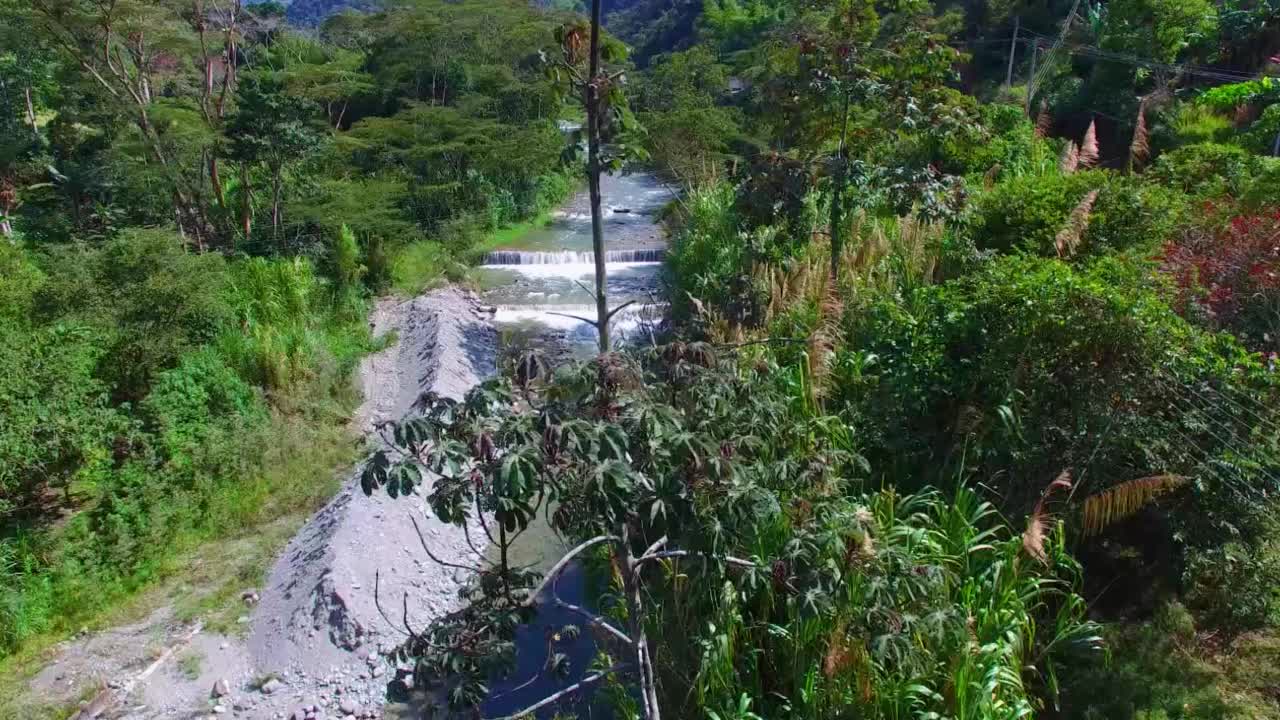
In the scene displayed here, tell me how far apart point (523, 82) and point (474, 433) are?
20.1 meters

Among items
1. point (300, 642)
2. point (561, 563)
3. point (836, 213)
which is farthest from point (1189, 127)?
point (300, 642)

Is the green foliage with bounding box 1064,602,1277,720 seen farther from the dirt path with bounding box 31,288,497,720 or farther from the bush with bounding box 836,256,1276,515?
the dirt path with bounding box 31,288,497,720

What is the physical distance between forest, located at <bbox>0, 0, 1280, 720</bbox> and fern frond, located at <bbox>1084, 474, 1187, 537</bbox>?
0.08ft

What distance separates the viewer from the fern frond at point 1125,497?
3.45 metres

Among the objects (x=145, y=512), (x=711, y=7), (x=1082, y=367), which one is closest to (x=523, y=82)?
(x=145, y=512)

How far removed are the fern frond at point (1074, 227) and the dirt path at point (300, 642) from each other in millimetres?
5170

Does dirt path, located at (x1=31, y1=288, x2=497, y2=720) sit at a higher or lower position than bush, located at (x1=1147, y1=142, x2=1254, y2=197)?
lower

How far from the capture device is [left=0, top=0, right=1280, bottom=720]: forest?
8.41 ft

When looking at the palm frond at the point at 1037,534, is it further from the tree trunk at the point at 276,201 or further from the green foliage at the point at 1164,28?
the green foliage at the point at 1164,28

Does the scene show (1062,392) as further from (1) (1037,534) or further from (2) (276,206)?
(2) (276,206)

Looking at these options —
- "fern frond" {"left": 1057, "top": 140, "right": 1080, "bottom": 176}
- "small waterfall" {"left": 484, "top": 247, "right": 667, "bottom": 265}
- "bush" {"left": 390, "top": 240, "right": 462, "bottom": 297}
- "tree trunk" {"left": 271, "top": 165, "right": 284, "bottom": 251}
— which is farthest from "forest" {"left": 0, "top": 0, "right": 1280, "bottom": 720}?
"small waterfall" {"left": 484, "top": 247, "right": 667, "bottom": 265}

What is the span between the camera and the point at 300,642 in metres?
5.24

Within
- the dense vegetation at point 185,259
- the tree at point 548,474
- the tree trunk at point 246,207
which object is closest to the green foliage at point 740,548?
the tree at point 548,474

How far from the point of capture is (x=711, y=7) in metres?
43.1
